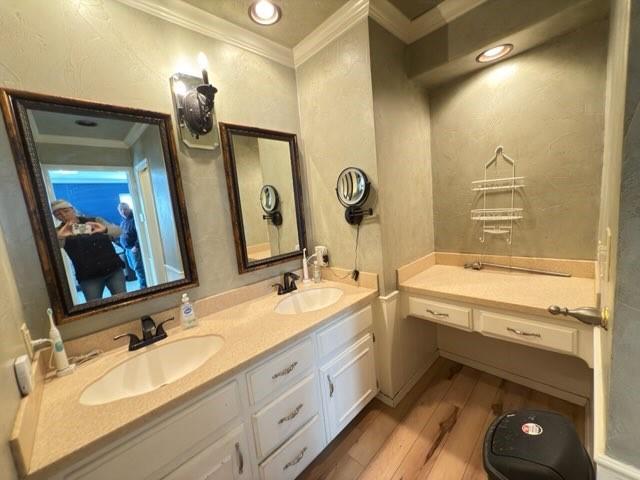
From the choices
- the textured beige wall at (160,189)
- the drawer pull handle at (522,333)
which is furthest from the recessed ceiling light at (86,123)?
the drawer pull handle at (522,333)

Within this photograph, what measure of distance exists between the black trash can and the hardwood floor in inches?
22.1

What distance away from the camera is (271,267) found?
173cm

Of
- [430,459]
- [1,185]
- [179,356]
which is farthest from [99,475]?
[430,459]

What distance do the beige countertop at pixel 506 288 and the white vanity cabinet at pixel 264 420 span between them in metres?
0.47

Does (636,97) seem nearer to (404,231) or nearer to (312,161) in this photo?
(404,231)

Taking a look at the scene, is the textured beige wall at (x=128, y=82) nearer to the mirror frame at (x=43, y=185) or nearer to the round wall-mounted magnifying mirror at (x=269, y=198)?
the mirror frame at (x=43, y=185)

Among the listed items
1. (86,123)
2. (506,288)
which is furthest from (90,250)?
(506,288)

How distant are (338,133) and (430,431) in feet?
6.19

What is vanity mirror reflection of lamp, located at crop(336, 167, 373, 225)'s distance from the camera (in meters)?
1.54

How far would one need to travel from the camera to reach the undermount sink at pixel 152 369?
98 centimetres

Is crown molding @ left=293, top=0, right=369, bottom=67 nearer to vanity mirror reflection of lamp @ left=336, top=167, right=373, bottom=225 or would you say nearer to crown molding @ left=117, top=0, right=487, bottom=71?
crown molding @ left=117, top=0, right=487, bottom=71

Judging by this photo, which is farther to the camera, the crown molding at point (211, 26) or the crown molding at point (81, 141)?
the crown molding at point (211, 26)

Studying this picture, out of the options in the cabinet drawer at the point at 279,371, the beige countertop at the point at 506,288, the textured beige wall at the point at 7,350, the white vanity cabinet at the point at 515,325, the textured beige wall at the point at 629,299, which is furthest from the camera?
the beige countertop at the point at 506,288

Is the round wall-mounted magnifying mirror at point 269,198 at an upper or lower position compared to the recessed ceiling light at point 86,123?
lower
